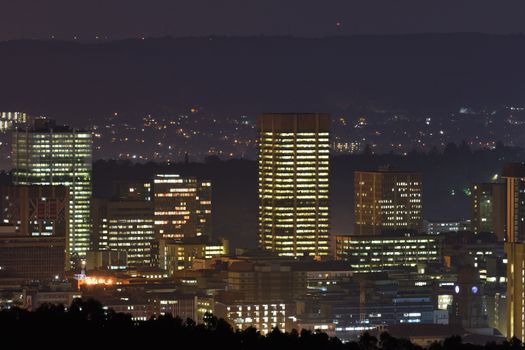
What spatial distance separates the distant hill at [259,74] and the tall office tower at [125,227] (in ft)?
71.6

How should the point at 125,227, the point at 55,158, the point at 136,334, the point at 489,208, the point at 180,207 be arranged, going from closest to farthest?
the point at 136,334, the point at 125,227, the point at 180,207, the point at 489,208, the point at 55,158

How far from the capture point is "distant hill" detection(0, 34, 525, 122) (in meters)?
149

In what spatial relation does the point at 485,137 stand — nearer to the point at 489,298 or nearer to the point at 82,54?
the point at 82,54

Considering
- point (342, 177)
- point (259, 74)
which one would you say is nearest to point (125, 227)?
point (342, 177)

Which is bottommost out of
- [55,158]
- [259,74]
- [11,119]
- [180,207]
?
[180,207]

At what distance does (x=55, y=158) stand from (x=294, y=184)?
42.6 ft

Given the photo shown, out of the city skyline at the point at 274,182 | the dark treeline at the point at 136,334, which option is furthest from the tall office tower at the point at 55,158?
the dark treeline at the point at 136,334

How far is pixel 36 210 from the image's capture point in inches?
4545

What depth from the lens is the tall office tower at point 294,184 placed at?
116938 millimetres

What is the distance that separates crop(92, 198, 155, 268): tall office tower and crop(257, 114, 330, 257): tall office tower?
→ 524cm

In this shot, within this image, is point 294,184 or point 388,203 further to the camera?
point 388,203

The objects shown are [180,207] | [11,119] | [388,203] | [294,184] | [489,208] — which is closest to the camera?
[294,184]

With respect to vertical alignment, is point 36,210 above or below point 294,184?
below

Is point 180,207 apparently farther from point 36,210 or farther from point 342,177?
point 342,177
